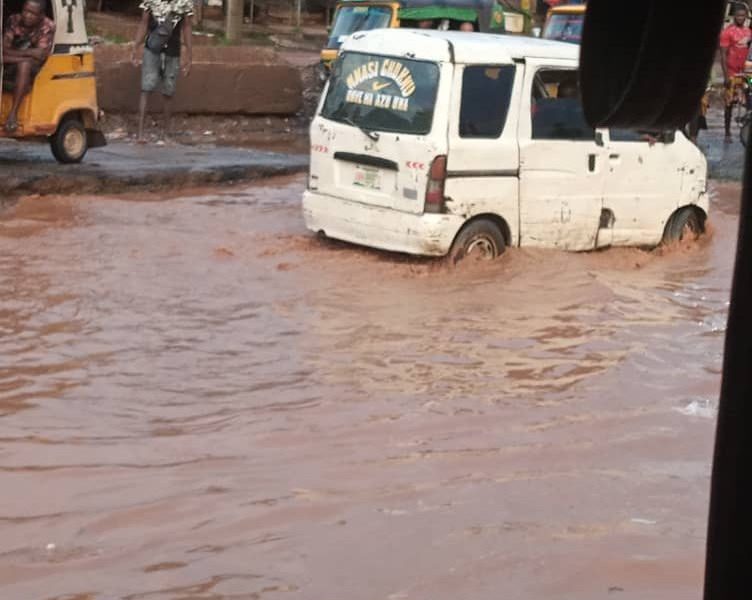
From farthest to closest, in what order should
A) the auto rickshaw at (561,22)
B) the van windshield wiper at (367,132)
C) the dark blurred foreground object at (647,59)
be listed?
the auto rickshaw at (561,22), the van windshield wiper at (367,132), the dark blurred foreground object at (647,59)

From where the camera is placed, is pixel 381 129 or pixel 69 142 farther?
pixel 69 142

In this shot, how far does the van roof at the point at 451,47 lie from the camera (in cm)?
999

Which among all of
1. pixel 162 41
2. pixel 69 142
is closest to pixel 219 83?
pixel 162 41

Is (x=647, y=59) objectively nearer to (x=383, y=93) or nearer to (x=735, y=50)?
(x=383, y=93)

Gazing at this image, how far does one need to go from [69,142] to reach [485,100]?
535 cm

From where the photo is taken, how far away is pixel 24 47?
1280cm

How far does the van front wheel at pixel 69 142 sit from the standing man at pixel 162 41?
2626 mm

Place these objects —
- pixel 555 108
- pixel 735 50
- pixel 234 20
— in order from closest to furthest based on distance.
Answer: pixel 555 108 < pixel 735 50 < pixel 234 20

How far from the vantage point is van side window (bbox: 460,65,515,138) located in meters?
10.0

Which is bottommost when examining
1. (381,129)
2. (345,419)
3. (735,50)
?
(345,419)

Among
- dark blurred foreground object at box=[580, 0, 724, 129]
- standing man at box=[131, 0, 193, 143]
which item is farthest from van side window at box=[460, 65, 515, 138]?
dark blurred foreground object at box=[580, 0, 724, 129]

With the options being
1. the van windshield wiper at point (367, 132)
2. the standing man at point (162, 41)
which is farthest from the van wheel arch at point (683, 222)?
the standing man at point (162, 41)

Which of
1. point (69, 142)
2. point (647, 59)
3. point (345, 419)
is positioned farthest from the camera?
point (69, 142)

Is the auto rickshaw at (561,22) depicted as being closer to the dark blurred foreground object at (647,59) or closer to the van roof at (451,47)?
the van roof at (451,47)
